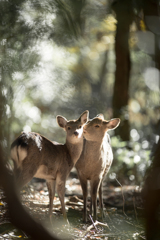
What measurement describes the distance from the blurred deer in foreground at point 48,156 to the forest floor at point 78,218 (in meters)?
0.37

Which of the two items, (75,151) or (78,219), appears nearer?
(75,151)

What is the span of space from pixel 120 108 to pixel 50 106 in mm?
4244

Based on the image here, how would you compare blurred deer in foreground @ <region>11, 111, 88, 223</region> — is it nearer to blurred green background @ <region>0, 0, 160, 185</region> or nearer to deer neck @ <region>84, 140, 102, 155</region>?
deer neck @ <region>84, 140, 102, 155</region>

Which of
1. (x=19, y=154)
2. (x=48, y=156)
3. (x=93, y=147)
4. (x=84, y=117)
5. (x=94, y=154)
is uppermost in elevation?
(x=84, y=117)

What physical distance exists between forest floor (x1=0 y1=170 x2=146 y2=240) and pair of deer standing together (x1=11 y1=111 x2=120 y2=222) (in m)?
0.30

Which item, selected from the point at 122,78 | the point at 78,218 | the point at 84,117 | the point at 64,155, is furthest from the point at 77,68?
the point at 78,218

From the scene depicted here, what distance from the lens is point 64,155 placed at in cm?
450

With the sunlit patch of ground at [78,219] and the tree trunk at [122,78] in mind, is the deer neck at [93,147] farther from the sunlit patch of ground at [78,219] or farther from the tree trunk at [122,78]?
the tree trunk at [122,78]

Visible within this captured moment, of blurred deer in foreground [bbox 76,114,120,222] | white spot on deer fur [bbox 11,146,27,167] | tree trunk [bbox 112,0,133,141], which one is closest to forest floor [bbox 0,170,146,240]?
blurred deer in foreground [bbox 76,114,120,222]

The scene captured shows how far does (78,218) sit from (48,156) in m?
1.59

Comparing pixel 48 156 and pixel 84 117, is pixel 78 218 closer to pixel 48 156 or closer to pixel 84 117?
pixel 48 156

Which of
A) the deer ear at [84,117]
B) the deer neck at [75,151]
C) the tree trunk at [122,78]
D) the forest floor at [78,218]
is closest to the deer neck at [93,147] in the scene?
the deer neck at [75,151]

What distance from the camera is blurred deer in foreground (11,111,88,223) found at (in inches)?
148

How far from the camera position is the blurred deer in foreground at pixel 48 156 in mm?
3762
